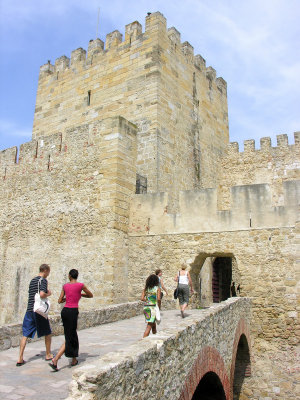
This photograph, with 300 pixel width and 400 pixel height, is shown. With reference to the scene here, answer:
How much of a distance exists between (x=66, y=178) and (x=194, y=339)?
7.71m

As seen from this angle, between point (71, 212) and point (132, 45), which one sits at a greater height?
point (132, 45)

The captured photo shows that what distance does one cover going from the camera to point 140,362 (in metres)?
3.21

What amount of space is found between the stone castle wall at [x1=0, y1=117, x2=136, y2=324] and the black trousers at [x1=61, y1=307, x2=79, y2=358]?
4.92 metres

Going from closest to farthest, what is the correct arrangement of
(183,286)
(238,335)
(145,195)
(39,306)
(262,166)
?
(39,306), (238,335), (183,286), (145,195), (262,166)

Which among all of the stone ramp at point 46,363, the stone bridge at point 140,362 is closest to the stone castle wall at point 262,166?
the stone bridge at point 140,362

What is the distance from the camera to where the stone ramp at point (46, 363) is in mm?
3816

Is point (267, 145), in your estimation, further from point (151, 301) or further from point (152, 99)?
A: point (151, 301)

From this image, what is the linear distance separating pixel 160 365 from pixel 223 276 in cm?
1316

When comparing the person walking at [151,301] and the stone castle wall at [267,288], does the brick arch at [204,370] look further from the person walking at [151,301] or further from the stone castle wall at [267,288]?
the stone castle wall at [267,288]

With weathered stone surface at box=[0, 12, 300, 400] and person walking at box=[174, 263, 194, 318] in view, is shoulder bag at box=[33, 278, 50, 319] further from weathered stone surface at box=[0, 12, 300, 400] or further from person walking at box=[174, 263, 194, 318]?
weathered stone surface at box=[0, 12, 300, 400]

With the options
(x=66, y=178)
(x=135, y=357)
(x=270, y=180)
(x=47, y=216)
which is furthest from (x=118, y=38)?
(x=135, y=357)

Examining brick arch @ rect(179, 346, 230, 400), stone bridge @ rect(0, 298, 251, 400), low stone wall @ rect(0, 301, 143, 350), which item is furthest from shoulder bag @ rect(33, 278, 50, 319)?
brick arch @ rect(179, 346, 230, 400)

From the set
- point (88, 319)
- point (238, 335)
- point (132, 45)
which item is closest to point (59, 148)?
point (132, 45)

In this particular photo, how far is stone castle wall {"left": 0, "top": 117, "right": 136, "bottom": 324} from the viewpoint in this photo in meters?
10.1
